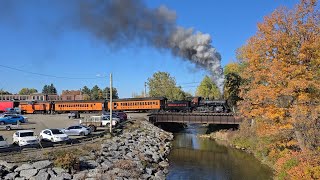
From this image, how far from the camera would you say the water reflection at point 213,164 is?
106 feet

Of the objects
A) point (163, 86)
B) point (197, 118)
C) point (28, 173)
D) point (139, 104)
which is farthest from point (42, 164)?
point (163, 86)

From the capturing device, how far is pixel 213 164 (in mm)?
38594

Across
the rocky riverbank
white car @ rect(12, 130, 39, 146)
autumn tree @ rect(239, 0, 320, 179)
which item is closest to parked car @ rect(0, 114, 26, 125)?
the rocky riverbank

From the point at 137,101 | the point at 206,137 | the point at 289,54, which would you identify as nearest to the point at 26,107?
the point at 137,101

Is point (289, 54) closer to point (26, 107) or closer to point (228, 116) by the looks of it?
point (228, 116)

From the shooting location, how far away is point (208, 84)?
124 metres

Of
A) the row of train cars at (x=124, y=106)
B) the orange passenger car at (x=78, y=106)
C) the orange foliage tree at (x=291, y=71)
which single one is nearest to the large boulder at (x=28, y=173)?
the orange foliage tree at (x=291, y=71)

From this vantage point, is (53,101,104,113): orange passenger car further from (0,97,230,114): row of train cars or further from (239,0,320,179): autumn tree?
(239,0,320,179): autumn tree

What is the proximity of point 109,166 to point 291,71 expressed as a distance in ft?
56.7

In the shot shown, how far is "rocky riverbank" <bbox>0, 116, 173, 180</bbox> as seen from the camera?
2514cm

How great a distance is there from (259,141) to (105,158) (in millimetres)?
19351

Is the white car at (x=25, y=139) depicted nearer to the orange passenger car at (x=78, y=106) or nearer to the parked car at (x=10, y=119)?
the parked car at (x=10, y=119)

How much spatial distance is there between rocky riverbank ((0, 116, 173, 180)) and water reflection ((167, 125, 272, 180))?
6.33 feet

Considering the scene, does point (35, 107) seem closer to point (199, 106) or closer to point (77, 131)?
point (199, 106)
